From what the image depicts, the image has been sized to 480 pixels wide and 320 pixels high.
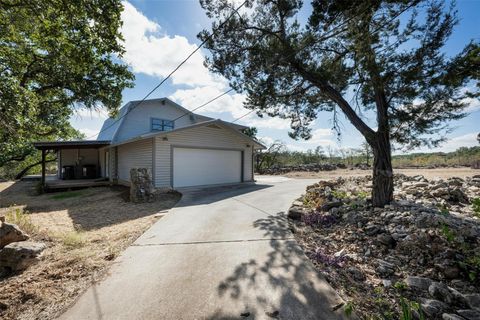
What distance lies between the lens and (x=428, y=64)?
3760mm

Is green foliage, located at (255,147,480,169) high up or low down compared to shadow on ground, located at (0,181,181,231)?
up

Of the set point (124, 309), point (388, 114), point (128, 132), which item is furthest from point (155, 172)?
point (388, 114)

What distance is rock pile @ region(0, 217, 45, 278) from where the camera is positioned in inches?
118

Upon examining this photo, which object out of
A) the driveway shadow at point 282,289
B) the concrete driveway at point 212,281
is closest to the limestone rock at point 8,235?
the concrete driveway at point 212,281

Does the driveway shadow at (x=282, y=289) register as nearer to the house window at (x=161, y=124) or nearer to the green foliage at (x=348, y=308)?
the green foliage at (x=348, y=308)

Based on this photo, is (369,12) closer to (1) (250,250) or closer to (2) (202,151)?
(1) (250,250)

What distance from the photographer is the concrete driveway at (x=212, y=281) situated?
84.4 inches

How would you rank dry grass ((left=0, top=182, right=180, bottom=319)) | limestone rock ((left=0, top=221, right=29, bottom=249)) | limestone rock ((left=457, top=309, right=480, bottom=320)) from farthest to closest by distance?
limestone rock ((left=0, top=221, right=29, bottom=249)) < dry grass ((left=0, top=182, right=180, bottom=319)) < limestone rock ((left=457, top=309, right=480, bottom=320))

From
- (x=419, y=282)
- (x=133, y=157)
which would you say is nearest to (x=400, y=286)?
(x=419, y=282)

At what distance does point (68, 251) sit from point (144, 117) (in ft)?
41.1

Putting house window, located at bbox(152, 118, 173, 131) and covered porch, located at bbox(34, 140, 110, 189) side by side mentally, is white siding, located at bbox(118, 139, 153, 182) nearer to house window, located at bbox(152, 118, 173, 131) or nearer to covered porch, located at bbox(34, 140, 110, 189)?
covered porch, located at bbox(34, 140, 110, 189)

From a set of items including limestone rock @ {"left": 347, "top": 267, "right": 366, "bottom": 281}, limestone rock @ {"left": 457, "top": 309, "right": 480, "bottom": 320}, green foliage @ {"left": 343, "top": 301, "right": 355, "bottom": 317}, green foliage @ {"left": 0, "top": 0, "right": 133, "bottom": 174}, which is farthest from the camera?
green foliage @ {"left": 0, "top": 0, "right": 133, "bottom": 174}

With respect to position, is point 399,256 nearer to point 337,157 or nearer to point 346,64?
point 346,64

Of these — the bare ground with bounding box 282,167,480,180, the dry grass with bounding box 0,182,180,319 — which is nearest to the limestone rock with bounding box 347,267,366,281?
the dry grass with bounding box 0,182,180,319
